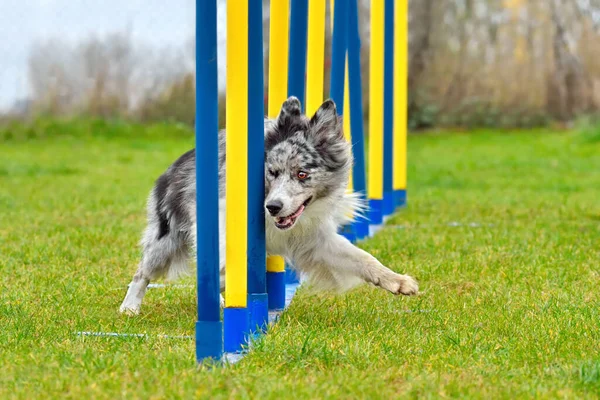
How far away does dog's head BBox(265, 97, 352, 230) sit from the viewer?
397 centimetres

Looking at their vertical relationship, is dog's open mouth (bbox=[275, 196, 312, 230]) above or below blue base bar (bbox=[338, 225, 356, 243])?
above

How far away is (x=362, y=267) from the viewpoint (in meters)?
4.14

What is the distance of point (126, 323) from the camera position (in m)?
3.90

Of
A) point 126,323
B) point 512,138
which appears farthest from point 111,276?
point 512,138

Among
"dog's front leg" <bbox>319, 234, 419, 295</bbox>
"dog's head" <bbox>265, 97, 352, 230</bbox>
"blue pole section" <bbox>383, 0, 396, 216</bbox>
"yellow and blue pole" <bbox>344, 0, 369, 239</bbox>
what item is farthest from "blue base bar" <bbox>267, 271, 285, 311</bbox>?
"blue pole section" <bbox>383, 0, 396, 216</bbox>

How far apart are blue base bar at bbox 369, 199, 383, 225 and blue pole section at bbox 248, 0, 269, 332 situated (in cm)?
334

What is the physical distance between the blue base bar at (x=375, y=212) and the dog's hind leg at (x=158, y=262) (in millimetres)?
2798

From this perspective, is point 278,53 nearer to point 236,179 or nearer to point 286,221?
point 286,221

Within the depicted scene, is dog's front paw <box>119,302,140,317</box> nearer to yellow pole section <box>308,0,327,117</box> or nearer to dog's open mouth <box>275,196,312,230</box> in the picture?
dog's open mouth <box>275,196,312,230</box>

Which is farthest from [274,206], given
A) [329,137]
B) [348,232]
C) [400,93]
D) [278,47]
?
[400,93]

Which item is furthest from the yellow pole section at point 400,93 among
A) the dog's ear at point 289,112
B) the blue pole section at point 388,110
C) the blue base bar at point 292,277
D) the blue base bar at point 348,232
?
the dog's ear at point 289,112

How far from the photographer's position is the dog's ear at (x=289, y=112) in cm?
409

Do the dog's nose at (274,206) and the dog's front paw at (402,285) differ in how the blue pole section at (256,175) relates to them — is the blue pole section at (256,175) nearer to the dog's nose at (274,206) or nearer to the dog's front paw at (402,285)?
the dog's nose at (274,206)

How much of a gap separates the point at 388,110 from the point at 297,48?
335 centimetres
